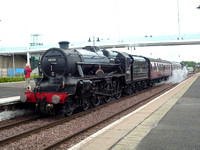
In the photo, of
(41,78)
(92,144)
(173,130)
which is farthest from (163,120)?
(41,78)

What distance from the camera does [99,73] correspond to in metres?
11.1

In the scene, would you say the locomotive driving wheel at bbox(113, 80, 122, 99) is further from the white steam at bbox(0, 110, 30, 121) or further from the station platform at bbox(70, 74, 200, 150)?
the white steam at bbox(0, 110, 30, 121)

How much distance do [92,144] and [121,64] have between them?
9.56 meters

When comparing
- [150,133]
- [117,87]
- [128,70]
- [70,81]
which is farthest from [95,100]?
[150,133]

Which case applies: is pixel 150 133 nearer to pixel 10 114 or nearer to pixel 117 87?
pixel 10 114

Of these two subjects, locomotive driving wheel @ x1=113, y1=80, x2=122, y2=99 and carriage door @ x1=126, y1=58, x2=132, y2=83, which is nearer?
locomotive driving wheel @ x1=113, y1=80, x2=122, y2=99

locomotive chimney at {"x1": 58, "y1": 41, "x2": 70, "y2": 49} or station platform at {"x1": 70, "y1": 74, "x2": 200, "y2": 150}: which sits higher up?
locomotive chimney at {"x1": 58, "y1": 41, "x2": 70, "y2": 49}

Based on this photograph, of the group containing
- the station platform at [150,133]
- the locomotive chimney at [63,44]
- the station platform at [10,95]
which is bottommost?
the station platform at [150,133]

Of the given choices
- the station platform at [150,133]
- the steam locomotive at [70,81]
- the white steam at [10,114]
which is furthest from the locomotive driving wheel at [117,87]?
the white steam at [10,114]

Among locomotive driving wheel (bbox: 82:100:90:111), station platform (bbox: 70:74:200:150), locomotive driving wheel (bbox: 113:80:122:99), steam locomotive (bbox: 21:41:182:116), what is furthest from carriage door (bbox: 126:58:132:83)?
station platform (bbox: 70:74:200:150)

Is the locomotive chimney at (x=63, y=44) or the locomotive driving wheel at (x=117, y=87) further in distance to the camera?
the locomotive driving wheel at (x=117, y=87)

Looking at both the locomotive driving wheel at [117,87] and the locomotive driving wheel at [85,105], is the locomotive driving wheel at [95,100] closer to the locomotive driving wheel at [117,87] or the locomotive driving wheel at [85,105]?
the locomotive driving wheel at [85,105]

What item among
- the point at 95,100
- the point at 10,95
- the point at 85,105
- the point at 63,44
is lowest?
the point at 85,105

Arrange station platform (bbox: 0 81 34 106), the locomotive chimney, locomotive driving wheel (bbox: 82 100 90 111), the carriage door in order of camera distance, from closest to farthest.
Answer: station platform (bbox: 0 81 34 106) < the locomotive chimney < locomotive driving wheel (bbox: 82 100 90 111) < the carriage door
